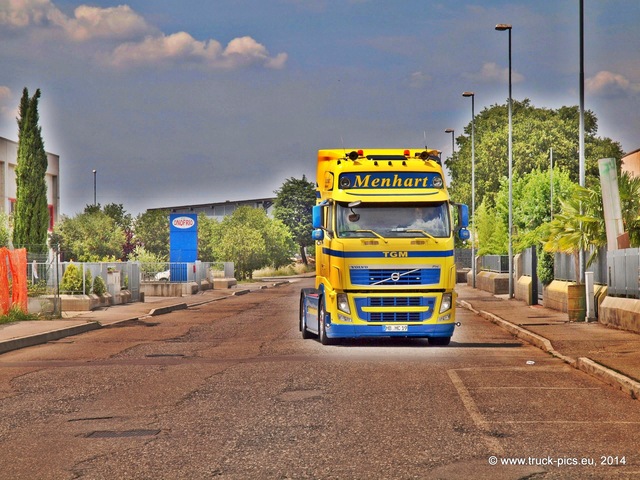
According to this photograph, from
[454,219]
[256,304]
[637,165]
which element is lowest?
[256,304]

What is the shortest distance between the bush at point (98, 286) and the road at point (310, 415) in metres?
17.3

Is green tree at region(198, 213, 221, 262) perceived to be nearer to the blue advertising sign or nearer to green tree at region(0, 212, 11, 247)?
green tree at region(0, 212, 11, 247)

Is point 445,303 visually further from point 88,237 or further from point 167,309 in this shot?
point 88,237

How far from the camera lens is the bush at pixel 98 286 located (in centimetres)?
3806

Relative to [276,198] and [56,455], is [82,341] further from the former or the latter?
[276,198]

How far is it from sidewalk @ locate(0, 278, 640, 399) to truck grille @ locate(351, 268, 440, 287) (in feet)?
9.29

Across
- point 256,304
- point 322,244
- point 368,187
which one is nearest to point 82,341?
point 322,244

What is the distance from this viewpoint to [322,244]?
68.6 feet

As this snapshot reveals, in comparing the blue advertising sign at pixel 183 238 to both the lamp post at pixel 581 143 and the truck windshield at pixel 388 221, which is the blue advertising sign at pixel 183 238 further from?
the truck windshield at pixel 388 221

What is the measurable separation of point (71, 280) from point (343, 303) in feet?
61.7

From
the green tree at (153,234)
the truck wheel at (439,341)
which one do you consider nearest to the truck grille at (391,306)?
the truck wheel at (439,341)

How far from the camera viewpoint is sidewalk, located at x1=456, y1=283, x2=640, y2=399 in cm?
1518

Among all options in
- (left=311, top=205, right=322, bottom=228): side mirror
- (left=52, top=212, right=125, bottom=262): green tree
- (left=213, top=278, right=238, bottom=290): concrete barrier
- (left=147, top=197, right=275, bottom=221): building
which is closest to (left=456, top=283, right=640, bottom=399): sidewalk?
(left=311, top=205, right=322, bottom=228): side mirror

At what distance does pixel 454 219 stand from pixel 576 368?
177 inches
